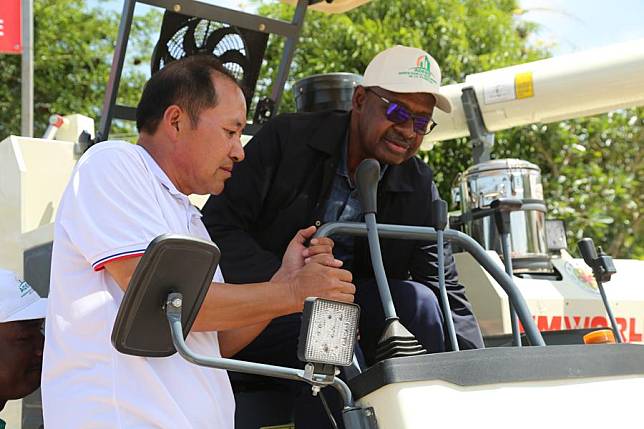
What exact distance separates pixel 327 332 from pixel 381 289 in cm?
55

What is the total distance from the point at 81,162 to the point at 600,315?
2895 millimetres

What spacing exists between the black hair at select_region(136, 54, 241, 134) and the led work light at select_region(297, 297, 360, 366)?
848 millimetres

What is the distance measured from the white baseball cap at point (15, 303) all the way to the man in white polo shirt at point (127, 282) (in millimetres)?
757

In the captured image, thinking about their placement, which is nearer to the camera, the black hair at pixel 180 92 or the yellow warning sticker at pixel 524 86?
the black hair at pixel 180 92

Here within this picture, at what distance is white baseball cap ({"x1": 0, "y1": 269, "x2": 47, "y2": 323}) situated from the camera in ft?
9.68

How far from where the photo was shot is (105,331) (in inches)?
83.4

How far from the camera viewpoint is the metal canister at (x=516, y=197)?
4.64 m

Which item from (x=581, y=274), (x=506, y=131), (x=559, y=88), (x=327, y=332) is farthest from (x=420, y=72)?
(x=506, y=131)

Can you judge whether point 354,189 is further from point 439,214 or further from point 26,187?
point 26,187

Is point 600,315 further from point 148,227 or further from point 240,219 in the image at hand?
point 148,227

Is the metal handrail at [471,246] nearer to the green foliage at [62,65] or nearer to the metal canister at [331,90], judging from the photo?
the metal canister at [331,90]

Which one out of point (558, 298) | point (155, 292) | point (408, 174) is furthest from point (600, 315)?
point (155, 292)

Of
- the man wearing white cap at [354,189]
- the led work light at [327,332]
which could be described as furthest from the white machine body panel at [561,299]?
the led work light at [327,332]

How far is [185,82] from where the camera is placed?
251 cm
